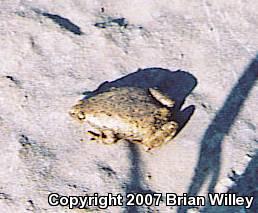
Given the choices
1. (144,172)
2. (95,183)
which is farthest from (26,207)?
(144,172)

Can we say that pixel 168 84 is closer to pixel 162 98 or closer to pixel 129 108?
pixel 162 98

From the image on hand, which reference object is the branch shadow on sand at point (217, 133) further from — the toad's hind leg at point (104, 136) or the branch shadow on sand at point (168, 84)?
the toad's hind leg at point (104, 136)

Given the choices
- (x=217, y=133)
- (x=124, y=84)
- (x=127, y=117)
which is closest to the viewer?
(x=127, y=117)

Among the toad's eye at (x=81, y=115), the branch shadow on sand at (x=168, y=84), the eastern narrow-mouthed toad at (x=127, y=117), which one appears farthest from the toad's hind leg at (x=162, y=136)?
the toad's eye at (x=81, y=115)

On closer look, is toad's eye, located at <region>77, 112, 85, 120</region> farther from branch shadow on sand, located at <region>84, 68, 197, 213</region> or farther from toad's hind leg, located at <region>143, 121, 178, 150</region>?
toad's hind leg, located at <region>143, 121, 178, 150</region>

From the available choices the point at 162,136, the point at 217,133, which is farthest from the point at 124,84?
the point at 217,133

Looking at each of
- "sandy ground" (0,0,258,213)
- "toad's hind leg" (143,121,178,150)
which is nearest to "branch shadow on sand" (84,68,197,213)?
"sandy ground" (0,0,258,213)

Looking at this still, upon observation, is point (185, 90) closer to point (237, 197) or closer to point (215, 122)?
point (215, 122)
